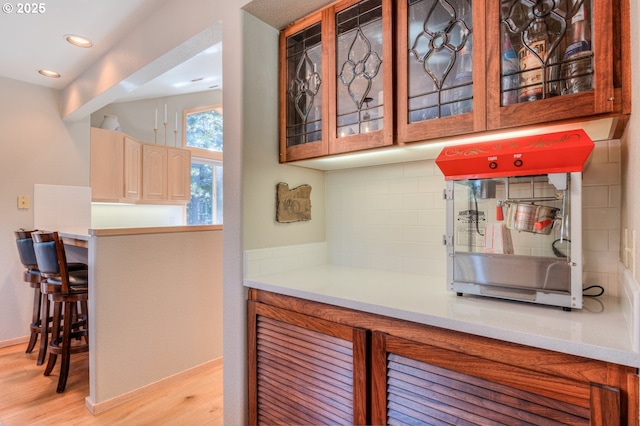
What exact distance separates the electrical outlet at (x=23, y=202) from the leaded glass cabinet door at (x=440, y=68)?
11.9 feet

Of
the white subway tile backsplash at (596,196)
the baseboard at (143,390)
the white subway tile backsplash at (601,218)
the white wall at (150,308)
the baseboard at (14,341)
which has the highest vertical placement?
the white subway tile backsplash at (596,196)

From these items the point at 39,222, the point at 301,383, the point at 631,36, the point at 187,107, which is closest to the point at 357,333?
the point at 301,383

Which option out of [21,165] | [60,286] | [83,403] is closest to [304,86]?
[60,286]

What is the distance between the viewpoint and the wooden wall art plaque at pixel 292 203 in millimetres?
1716

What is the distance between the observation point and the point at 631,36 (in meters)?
0.85

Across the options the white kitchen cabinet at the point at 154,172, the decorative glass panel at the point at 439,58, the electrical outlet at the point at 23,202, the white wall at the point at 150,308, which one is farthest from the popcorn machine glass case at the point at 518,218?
the white kitchen cabinet at the point at 154,172

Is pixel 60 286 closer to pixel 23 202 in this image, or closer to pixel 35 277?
pixel 35 277

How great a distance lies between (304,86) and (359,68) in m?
0.33

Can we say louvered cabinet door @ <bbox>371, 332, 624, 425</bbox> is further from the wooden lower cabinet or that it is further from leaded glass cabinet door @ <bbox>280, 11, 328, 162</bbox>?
leaded glass cabinet door @ <bbox>280, 11, 328, 162</bbox>

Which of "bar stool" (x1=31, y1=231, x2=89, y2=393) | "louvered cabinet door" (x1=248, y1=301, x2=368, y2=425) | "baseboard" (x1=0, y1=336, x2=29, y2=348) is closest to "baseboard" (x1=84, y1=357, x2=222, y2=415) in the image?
"bar stool" (x1=31, y1=231, x2=89, y2=393)

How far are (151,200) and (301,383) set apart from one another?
12.5ft

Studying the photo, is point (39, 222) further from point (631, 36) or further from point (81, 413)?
point (631, 36)

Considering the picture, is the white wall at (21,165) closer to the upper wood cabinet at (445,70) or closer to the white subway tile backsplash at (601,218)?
the upper wood cabinet at (445,70)

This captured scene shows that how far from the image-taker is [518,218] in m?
1.10
